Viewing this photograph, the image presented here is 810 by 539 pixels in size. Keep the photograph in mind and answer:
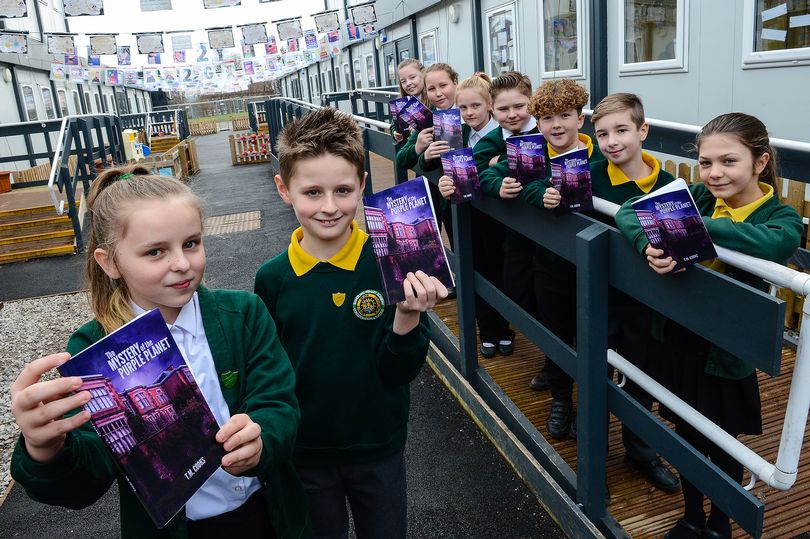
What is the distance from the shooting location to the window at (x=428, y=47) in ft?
37.2

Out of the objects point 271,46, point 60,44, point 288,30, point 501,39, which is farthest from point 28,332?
point 271,46

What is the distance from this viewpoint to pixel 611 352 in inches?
86.1

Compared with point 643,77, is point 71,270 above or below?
below

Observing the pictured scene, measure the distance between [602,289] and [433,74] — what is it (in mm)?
2449

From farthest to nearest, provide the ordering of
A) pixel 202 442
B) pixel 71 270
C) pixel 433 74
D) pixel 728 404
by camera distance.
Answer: pixel 71 270, pixel 433 74, pixel 728 404, pixel 202 442

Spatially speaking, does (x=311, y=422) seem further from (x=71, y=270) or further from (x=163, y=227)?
(x=71, y=270)

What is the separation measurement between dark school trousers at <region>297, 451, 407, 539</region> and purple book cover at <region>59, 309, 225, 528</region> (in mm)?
672

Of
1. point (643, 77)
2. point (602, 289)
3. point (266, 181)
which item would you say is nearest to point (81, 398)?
point (602, 289)

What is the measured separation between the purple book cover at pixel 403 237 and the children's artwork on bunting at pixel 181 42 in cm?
2185

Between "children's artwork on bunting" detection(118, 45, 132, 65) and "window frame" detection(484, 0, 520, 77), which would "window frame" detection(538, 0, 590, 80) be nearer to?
"window frame" detection(484, 0, 520, 77)

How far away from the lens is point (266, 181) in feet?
46.7

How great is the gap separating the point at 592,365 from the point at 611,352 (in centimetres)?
14

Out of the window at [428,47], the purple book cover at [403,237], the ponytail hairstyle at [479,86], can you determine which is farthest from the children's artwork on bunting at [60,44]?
the purple book cover at [403,237]

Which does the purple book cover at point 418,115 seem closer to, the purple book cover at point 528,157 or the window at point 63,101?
the purple book cover at point 528,157
